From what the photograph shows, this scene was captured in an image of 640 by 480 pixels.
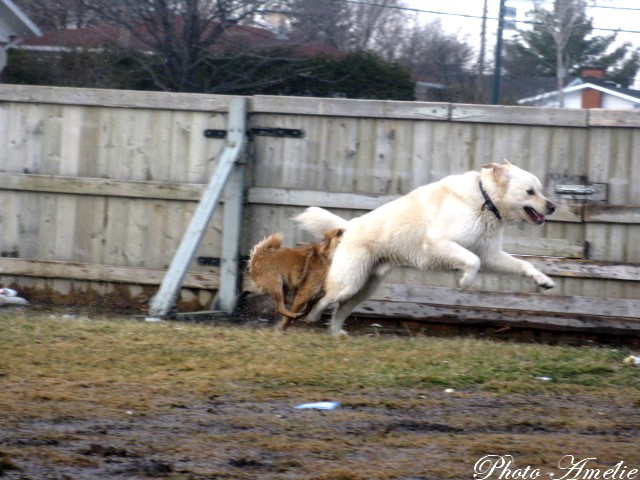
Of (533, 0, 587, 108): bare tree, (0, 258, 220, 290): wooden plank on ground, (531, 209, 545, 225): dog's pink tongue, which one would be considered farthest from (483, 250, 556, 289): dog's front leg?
(533, 0, 587, 108): bare tree

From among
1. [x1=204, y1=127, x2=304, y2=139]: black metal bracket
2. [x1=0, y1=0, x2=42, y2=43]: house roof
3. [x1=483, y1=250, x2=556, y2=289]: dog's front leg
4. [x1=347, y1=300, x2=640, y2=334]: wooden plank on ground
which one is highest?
[x1=0, y1=0, x2=42, y2=43]: house roof

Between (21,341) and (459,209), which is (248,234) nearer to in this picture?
(459,209)

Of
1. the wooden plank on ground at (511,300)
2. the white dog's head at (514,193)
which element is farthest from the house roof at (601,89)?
the white dog's head at (514,193)

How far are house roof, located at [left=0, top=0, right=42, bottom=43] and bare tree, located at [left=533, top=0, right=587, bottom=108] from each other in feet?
37.3

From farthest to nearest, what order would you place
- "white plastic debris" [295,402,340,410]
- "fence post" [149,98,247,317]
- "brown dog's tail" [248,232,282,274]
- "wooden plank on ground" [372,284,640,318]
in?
"wooden plank on ground" [372,284,640,318] < "fence post" [149,98,247,317] < "brown dog's tail" [248,232,282,274] < "white plastic debris" [295,402,340,410]

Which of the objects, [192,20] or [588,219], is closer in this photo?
[588,219]

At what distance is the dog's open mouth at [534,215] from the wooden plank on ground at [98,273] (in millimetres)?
3375

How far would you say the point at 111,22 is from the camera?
17719 mm

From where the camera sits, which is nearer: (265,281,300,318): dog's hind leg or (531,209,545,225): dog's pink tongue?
(531,209,545,225): dog's pink tongue

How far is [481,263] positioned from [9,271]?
4.99 meters

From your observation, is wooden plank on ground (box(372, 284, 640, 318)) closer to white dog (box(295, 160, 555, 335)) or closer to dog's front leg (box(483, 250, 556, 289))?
white dog (box(295, 160, 555, 335))

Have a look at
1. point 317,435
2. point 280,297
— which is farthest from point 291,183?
point 317,435

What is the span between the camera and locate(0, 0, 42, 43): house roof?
1608 cm

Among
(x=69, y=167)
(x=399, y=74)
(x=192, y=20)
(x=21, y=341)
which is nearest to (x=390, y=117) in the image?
(x=69, y=167)
